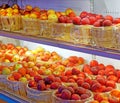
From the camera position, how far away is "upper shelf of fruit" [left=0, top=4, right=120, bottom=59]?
190 centimetres

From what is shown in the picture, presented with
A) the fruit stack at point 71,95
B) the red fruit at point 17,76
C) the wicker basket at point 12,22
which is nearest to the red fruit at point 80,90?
the fruit stack at point 71,95

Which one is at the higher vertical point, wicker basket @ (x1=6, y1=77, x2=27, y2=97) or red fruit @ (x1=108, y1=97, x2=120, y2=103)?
red fruit @ (x1=108, y1=97, x2=120, y2=103)

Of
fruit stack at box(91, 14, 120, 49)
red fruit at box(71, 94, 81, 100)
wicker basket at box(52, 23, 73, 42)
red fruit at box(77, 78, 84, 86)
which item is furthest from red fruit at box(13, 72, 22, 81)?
fruit stack at box(91, 14, 120, 49)

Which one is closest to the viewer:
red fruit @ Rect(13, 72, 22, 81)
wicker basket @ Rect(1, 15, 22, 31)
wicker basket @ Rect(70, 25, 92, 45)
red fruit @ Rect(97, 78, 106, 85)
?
wicker basket @ Rect(70, 25, 92, 45)

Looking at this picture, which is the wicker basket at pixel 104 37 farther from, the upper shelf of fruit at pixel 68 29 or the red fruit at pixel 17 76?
the red fruit at pixel 17 76

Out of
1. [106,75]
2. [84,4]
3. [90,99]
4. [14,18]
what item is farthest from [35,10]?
[90,99]

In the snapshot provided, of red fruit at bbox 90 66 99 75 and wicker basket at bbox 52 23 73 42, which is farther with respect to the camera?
red fruit at bbox 90 66 99 75

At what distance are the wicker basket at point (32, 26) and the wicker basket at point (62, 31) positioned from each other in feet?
0.74

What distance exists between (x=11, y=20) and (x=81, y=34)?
1005 mm

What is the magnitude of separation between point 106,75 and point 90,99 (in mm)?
474

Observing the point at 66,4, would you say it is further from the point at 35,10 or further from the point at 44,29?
the point at 44,29

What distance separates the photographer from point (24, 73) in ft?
8.49

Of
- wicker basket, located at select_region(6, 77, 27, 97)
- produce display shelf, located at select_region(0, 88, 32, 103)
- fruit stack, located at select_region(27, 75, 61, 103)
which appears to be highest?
fruit stack, located at select_region(27, 75, 61, 103)

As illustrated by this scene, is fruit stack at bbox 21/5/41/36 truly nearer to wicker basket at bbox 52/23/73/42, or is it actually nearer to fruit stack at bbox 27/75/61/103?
wicker basket at bbox 52/23/73/42
